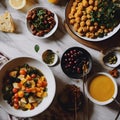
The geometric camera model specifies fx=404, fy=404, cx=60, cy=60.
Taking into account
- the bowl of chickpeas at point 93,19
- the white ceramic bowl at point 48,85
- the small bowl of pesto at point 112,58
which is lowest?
the white ceramic bowl at point 48,85

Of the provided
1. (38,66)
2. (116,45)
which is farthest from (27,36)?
(116,45)

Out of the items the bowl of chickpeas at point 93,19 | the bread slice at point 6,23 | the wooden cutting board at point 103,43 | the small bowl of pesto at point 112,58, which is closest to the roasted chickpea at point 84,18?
the bowl of chickpeas at point 93,19

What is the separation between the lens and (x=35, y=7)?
2154mm

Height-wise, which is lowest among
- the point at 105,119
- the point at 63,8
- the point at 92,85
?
the point at 105,119

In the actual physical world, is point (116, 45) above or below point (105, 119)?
above

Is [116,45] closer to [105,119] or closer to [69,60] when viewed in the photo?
[69,60]

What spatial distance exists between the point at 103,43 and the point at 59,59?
0.25 meters

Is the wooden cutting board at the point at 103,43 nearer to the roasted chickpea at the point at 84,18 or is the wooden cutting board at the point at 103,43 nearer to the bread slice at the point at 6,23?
the roasted chickpea at the point at 84,18

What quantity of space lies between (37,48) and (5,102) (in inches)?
13.2

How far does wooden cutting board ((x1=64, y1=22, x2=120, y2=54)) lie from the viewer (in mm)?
2152

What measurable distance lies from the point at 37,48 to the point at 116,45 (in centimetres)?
42

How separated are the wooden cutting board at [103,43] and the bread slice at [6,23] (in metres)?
0.29

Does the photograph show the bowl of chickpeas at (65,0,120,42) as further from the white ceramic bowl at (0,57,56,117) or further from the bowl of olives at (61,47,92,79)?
the white ceramic bowl at (0,57,56,117)

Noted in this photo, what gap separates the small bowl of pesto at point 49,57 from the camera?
2.16 meters
